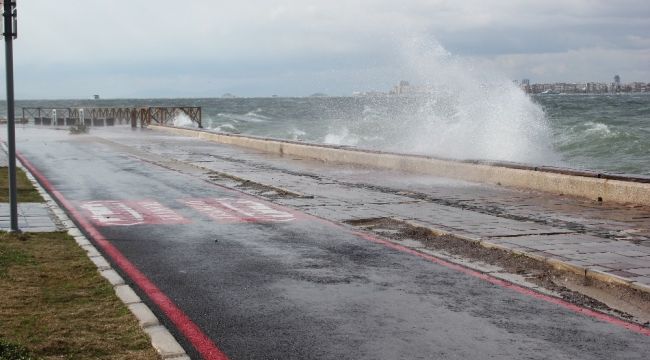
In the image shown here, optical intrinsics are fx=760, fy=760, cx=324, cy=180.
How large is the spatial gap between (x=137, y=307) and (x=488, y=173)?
40.4ft

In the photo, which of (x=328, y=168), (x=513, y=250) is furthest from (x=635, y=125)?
(x=513, y=250)

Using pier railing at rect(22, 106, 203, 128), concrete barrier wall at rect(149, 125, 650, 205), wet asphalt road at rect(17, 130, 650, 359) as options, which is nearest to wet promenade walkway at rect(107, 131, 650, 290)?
concrete barrier wall at rect(149, 125, 650, 205)

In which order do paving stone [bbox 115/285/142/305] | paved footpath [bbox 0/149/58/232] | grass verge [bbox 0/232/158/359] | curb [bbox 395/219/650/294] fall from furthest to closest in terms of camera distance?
paved footpath [bbox 0/149/58/232] < curb [bbox 395/219/650/294] < paving stone [bbox 115/285/142/305] < grass verge [bbox 0/232/158/359]

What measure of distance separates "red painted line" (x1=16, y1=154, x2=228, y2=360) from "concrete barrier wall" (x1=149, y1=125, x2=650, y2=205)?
901 cm

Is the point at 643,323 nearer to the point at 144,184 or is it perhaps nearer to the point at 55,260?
the point at 55,260

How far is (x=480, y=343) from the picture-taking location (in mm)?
5883

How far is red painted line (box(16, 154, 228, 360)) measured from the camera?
18.7 feet

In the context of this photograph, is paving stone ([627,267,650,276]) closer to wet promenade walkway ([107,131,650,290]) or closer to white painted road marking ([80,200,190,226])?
wet promenade walkway ([107,131,650,290])

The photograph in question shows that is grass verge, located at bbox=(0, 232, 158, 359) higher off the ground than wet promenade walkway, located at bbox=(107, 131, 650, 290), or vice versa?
wet promenade walkway, located at bbox=(107, 131, 650, 290)

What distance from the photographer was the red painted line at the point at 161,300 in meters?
5.71

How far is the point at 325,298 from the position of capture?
728cm

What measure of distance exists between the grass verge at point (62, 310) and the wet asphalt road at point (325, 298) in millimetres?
559

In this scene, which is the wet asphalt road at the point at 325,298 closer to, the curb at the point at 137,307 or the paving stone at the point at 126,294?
the curb at the point at 137,307

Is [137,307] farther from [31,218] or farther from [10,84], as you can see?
[31,218]
